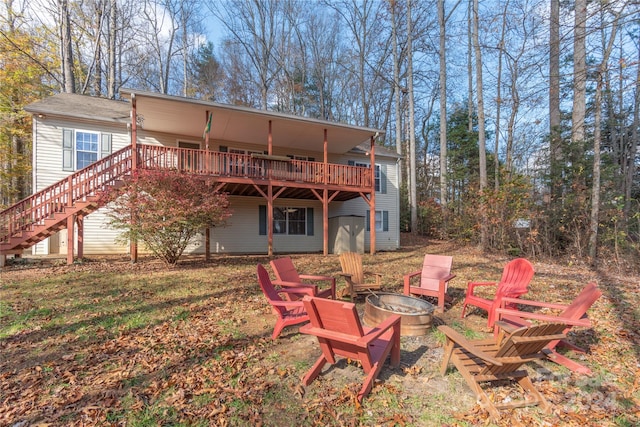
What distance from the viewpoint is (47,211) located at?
9617 millimetres

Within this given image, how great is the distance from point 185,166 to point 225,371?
360 inches

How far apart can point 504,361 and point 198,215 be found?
332 inches

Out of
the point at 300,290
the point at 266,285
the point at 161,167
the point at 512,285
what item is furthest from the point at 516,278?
the point at 161,167

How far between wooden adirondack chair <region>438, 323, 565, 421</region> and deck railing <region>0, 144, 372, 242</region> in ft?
31.9

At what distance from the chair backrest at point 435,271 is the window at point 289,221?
10524mm

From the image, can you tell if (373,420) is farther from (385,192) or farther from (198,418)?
(385,192)

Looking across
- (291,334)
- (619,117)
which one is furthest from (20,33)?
(619,117)

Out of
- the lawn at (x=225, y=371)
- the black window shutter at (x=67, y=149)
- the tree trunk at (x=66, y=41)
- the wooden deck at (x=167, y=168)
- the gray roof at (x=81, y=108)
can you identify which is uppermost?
the tree trunk at (x=66, y=41)

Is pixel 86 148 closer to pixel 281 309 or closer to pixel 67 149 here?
pixel 67 149

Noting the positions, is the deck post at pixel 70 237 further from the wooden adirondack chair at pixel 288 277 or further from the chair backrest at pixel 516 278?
the chair backrest at pixel 516 278

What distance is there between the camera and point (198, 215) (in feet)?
29.7

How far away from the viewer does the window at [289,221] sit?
15.9m

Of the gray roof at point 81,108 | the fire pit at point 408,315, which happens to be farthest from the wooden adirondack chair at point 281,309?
the gray roof at point 81,108

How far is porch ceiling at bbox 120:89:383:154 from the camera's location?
10.6 metres
